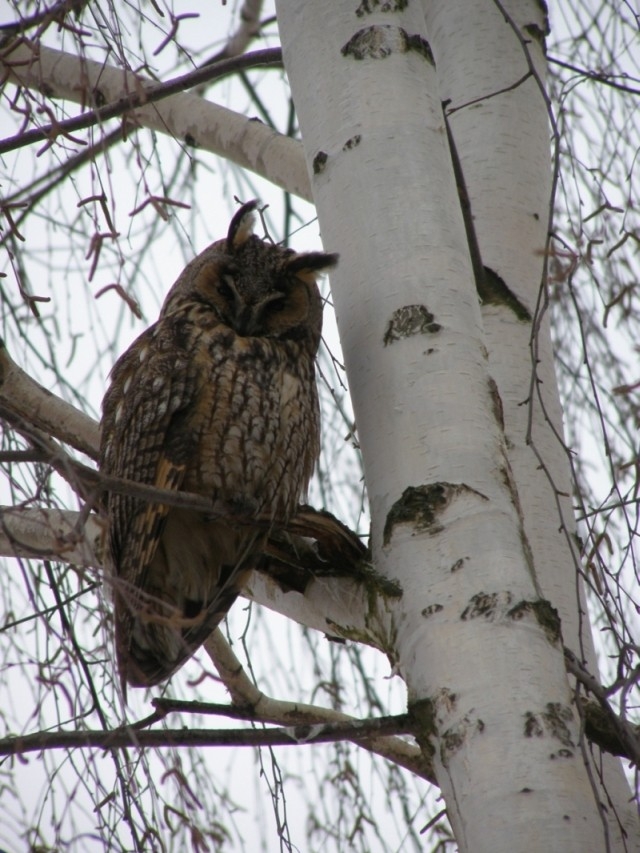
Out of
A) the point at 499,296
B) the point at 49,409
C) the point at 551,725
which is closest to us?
the point at 551,725

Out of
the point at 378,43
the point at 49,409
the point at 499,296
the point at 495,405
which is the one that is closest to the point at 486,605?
the point at 495,405

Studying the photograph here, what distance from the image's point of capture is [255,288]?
2291mm

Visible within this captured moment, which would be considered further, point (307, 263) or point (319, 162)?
point (307, 263)

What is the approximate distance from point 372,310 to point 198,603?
2.64 feet

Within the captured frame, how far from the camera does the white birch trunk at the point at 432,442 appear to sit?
121 centimetres

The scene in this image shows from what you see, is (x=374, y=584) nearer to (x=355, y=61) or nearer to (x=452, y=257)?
(x=452, y=257)

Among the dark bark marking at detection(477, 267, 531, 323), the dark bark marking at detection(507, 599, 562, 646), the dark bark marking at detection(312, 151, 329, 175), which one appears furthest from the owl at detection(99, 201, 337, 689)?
the dark bark marking at detection(507, 599, 562, 646)

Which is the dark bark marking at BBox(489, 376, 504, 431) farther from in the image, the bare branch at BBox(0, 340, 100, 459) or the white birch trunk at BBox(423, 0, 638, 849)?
the bare branch at BBox(0, 340, 100, 459)

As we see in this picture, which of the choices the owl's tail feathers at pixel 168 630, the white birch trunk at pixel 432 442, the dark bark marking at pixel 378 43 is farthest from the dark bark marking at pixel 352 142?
the owl's tail feathers at pixel 168 630

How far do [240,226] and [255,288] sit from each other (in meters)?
0.17

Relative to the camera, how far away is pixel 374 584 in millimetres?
1521

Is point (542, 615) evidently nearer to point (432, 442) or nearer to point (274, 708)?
point (432, 442)

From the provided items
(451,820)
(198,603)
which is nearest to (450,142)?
(198,603)

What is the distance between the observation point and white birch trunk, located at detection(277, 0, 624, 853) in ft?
3.99
